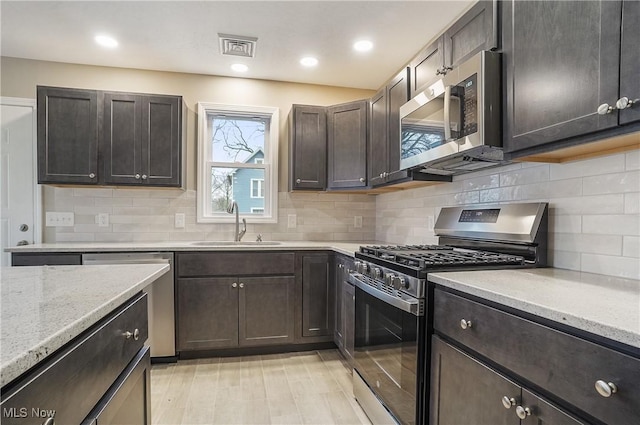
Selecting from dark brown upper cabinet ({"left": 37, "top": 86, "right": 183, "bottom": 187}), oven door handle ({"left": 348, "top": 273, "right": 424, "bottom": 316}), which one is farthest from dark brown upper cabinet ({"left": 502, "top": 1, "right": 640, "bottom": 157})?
dark brown upper cabinet ({"left": 37, "top": 86, "right": 183, "bottom": 187})

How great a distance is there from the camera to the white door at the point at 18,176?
9.33 feet

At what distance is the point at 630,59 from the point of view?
3.21ft

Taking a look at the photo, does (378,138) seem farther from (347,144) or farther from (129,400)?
(129,400)

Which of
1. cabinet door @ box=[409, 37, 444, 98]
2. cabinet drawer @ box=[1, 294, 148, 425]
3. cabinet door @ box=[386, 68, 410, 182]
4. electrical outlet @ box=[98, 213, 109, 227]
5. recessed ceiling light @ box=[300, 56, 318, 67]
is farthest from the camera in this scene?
electrical outlet @ box=[98, 213, 109, 227]

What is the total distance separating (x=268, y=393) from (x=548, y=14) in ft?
7.99

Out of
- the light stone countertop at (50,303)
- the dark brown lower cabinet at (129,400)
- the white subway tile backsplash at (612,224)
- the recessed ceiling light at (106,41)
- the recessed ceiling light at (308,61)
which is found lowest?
the dark brown lower cabinet at (129,400)

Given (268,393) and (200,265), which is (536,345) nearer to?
(268,393)

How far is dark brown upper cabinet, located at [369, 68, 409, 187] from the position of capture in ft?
7.75

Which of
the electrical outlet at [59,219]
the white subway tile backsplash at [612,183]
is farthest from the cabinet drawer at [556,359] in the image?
the electrical outlet at [59,219]

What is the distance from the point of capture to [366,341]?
193 cm

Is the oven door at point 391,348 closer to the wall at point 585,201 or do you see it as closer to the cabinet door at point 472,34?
the wall at point 585,201

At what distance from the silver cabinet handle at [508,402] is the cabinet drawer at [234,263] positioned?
194 cm

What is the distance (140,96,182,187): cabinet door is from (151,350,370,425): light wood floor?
153 cm

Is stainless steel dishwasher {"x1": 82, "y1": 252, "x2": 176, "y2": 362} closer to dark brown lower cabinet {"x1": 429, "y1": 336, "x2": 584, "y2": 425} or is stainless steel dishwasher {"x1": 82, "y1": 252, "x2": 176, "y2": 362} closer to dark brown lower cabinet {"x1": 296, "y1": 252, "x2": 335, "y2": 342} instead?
dark brown lower cabinet {"x1": 296, "y1": 252, "x2": 335, "y2": 342}
